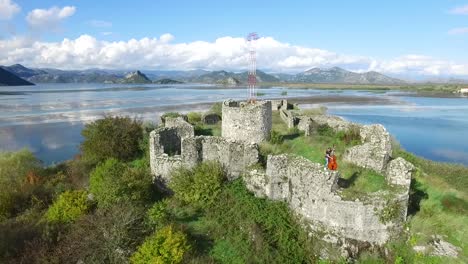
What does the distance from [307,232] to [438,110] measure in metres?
65.9

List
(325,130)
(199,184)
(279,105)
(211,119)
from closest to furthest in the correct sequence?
(199,184)
(325,130)
(211,119)
(279,105)

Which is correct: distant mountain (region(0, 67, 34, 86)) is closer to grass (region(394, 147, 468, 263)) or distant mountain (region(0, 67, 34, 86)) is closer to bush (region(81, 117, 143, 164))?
bush (region(81, 117, 143, 164))

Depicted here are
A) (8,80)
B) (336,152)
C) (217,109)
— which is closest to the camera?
(336,152)

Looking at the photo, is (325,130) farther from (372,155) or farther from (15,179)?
(15,179)

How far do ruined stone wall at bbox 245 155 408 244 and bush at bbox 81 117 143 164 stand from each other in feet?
36.6

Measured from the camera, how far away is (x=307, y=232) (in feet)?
42.0

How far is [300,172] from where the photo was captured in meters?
12.9

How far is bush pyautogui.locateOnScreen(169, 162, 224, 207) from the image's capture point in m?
14.6

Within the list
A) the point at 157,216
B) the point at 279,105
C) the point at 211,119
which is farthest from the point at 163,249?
the point at 279,105

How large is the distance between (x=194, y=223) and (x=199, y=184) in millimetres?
1582

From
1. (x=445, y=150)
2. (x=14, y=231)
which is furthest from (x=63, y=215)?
(x=445, y=150)

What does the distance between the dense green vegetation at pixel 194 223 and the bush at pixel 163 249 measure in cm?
3

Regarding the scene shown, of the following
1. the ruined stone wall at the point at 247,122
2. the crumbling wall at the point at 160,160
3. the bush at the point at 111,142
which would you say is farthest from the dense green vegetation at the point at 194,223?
the bush at the point at 111,142

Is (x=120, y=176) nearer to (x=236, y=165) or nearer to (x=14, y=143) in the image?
(x=236, y=165)
